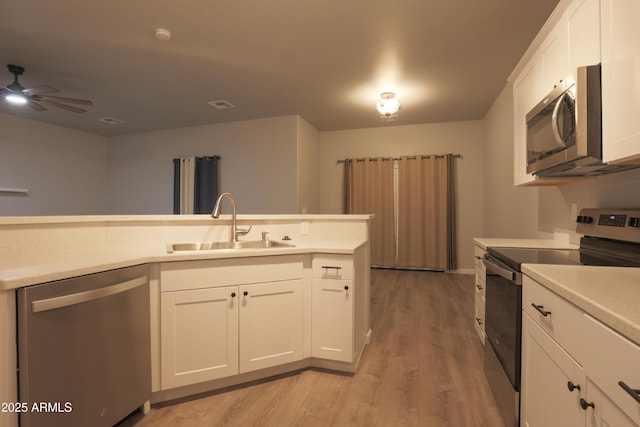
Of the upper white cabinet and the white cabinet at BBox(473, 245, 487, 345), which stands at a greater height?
the upper white cabinet

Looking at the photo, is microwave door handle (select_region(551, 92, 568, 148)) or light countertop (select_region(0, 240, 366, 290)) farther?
microwave door handle (select_region(551, 92, 568, 148))

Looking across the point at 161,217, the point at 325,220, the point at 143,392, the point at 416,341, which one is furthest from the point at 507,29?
the point at 143,392

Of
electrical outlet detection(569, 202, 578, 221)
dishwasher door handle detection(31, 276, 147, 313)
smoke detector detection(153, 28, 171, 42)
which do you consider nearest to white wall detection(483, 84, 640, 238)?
electrical outlet detection(569, 202, 578, 221)

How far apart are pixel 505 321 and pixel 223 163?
4.70 meters

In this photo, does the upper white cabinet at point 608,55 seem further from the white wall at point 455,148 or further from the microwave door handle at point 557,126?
the white wall at point 455,148

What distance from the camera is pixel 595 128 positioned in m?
1.29

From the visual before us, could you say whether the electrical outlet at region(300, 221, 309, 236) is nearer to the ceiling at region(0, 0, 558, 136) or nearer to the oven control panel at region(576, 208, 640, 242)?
the ceiling at region(0, 0, 558, 136)

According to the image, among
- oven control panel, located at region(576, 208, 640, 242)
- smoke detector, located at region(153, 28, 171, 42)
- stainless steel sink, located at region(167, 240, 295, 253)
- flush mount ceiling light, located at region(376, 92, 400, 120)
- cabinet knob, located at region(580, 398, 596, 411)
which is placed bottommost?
cabinet knob, located at region(580, 398, 596, 411)

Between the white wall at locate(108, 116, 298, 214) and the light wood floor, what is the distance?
292 centimetres

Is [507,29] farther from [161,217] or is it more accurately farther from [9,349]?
[9,349]

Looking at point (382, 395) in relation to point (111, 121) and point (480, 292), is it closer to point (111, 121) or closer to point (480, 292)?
point (480, 292)

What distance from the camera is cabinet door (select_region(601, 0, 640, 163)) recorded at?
108cm

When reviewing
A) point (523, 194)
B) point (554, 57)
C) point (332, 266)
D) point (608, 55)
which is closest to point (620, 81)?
point (608, 55)

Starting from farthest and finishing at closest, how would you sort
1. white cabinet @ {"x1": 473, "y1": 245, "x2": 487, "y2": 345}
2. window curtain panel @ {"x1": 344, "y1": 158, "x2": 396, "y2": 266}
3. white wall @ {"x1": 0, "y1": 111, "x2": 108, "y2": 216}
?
window curtain panel @ {"x1": 344, "y1": 158, "x2": 396, "y2": 266}, white wall @ {"x1": 0, "y1": 111, "x2": 108, "y2": 216}, white cabinet @ {"x1": 473, "y1": 245, "x2": 487, "y2": 345}
